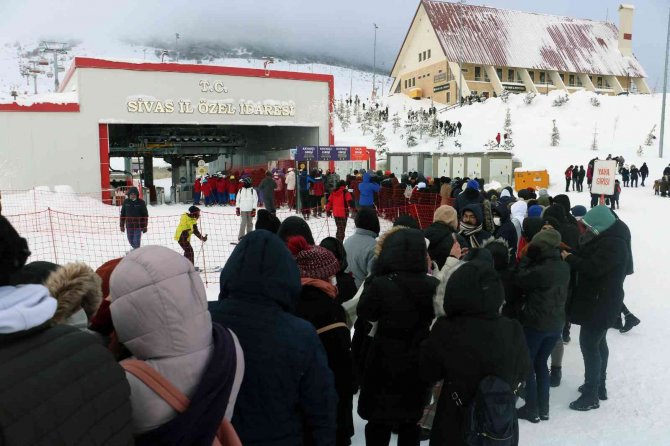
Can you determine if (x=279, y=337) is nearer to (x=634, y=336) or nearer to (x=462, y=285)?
(x=462, y=285)

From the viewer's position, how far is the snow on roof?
47.8 meters

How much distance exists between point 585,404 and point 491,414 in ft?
7.73

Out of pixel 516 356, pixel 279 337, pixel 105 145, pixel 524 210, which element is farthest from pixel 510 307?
pixel 105 145

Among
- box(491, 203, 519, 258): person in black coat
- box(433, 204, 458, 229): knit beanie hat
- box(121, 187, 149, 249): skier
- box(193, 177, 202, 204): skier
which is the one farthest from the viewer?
box(193, 177, 202, 204): skier

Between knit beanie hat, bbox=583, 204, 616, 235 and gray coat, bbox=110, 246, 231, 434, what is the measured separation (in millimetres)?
3782

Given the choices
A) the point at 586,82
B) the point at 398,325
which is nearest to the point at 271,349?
the point at 398,325

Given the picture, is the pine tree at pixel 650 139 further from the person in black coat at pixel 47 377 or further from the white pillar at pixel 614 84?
the person in black coat at pixel 47 377

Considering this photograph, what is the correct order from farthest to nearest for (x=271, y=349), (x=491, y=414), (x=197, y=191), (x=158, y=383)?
(x=197, y=191), (x=491, y=414), (x=271, y=349), (x=158, y=383)

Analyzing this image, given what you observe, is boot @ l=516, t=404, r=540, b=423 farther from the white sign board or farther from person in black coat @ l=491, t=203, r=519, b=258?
the white sign board

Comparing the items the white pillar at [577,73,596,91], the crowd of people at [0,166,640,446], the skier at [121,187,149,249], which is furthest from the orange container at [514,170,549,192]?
the white pillar at [577,73,596,91]

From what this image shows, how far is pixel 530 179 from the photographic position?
23719 millimetres

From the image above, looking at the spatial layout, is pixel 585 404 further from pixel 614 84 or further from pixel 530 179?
pixel 614 84

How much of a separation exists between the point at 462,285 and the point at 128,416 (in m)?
1.77

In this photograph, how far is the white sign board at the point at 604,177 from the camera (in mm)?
10719
